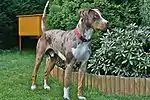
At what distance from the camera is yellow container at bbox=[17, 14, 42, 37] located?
11.0 meters

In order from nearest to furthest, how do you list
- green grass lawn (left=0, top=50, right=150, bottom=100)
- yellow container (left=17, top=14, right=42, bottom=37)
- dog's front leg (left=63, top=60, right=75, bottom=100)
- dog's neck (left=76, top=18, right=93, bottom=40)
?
dog's neck (left=76, top=18, right=93, bottom=40) → dog's front leg (left=63, top=60, right=75, bottom=100) → green grass lawn (left=0, top=50, right=150, bottom=100) → yellow container (left=17, top=14, right=42, bottom=37)

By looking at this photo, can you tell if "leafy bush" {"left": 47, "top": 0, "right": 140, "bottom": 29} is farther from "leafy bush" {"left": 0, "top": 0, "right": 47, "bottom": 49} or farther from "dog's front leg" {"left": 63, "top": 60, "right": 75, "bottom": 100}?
"leafy bush" {"left": 0, "top": 0, "right": 47, "bottom": 49}

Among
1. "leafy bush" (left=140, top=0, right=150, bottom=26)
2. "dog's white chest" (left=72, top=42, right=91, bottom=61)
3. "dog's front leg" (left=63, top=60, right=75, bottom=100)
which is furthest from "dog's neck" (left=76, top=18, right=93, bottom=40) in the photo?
"leafy bush" (left=140, top=0, right=150, bottom=26)

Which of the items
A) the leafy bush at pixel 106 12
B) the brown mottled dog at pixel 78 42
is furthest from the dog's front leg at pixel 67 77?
the leafy bush at pixel 106 12

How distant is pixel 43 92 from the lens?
6.33m

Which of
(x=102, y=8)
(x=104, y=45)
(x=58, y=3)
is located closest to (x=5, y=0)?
(x=58, y=3)

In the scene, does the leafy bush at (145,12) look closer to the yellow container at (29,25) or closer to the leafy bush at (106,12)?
the leafy bush at (106,12)

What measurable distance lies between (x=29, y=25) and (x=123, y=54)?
A: 211 inches

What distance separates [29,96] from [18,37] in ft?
21.7

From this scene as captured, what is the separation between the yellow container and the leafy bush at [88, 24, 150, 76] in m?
4.34

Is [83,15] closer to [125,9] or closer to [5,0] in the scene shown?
[125,9]

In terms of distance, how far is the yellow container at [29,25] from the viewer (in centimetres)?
1096

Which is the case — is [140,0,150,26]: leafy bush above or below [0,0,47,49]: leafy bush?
above

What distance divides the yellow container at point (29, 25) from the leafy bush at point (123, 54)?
4336 millimetres
